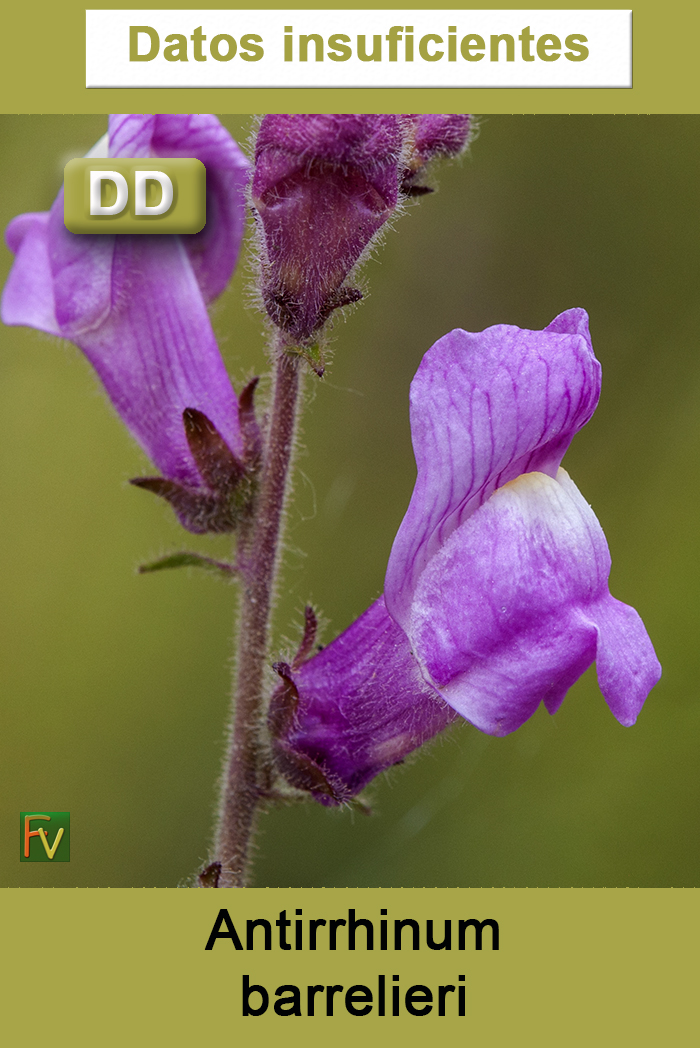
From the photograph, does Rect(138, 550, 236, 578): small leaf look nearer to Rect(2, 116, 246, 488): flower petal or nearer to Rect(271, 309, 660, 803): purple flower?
Rect(2, 116, 246, 488): flower petal

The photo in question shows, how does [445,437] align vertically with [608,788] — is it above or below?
above

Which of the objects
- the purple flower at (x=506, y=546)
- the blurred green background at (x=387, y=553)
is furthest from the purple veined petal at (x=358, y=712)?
the blurred green background at (x=387, y=553)

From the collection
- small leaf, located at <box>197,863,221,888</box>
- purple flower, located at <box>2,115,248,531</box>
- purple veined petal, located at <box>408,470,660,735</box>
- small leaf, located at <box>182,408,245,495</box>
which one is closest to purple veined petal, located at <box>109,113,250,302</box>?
purple flower, located at <box>2,115,248,531</box>

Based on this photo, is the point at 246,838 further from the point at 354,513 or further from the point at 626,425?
the point at 626,425

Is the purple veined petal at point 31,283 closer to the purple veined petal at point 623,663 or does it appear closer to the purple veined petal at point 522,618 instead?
the purple veined petal at point 522,618
